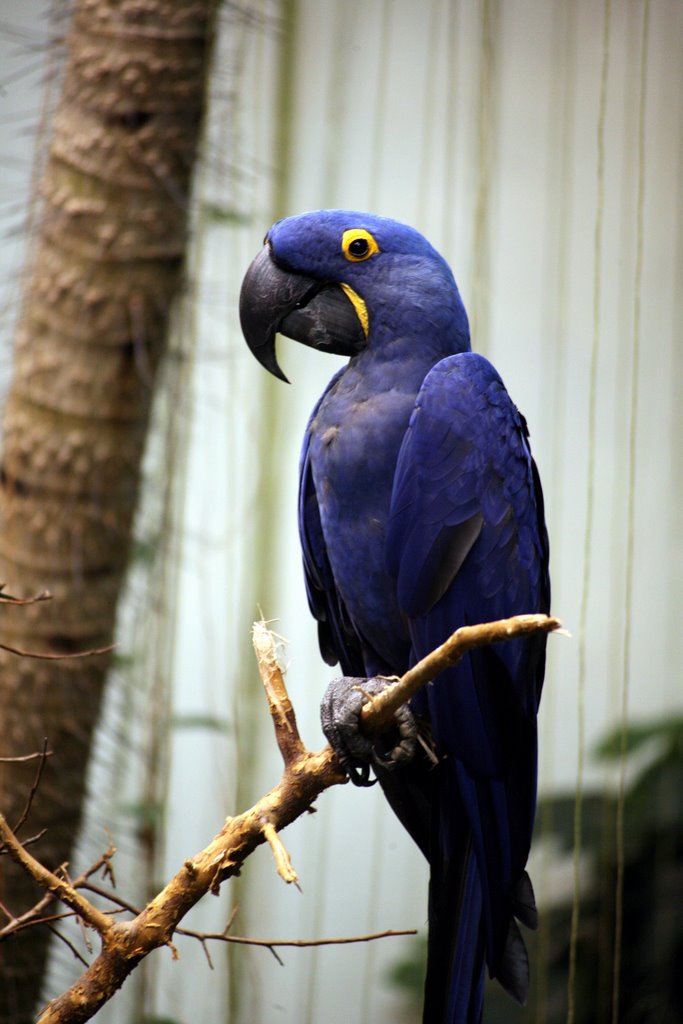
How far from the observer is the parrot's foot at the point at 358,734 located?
105 centimetres

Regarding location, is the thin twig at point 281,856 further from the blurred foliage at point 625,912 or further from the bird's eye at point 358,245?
the blurred foliage at point 625,912

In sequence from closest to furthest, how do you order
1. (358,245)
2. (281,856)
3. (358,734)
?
(281,856) < (358,734) < (358,245)

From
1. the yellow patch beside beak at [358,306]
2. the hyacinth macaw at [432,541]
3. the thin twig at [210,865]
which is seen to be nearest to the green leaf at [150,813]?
the hyacinth macaw at [432,541]

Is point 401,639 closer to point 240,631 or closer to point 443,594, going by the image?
point 443,594

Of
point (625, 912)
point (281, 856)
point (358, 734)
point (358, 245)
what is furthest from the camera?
point (625, 912)

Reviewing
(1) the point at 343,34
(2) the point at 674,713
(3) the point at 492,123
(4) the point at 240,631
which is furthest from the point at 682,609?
(1) the point at 343,34

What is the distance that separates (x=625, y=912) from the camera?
5.78 ft

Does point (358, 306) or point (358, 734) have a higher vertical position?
point (358, 306)

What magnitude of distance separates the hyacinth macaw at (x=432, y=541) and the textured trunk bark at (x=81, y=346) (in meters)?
0.65

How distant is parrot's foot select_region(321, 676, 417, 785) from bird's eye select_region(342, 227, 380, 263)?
0.50 m

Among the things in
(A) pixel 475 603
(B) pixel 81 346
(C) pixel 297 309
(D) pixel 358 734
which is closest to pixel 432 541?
(A) pixel 475 603

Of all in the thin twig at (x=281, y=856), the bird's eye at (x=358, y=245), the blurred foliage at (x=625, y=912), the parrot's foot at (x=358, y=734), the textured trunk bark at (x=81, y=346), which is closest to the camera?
the thin twig at (x=281, y=856)

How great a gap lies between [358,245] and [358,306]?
2.8 inches

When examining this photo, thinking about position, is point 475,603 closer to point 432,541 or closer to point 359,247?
A: point 432,541
